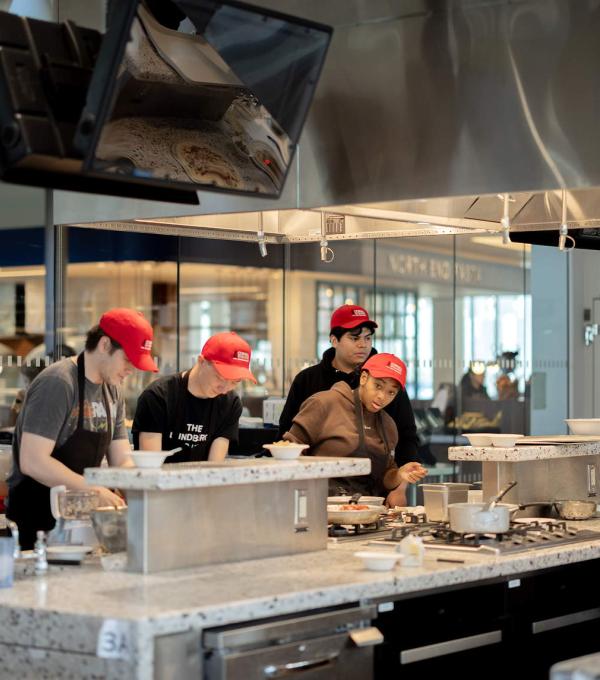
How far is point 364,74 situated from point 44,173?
137cm

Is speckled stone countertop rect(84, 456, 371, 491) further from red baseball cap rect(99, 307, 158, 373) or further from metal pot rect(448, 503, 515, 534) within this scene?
red baseball cap rect(99, 307, 158, 373)

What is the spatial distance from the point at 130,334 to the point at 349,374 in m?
1.89

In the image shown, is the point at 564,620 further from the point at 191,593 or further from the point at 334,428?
the point at 191,593

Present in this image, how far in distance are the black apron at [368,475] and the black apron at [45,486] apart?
3.84ft

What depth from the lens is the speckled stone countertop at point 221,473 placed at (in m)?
3.81

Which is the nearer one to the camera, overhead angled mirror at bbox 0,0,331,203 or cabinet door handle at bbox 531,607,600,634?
overhead angled mirror at bbox 0,0,331,203

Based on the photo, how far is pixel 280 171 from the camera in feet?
15.2

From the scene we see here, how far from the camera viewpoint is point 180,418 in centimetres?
559

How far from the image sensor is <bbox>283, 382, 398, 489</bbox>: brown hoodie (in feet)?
18.2

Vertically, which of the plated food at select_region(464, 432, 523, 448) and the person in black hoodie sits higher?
the person in black hoodie

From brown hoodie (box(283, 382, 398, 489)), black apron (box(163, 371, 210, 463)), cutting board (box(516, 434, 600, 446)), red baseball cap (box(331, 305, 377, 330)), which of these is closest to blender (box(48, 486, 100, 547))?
black apron (box(163, 371, 210, 463))

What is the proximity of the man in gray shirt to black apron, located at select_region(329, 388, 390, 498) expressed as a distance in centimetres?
111

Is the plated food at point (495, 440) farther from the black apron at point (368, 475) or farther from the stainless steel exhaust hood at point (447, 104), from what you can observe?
the stainless steel exhaust hood at point (447, 104)

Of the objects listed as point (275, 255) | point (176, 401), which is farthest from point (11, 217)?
point (176, 401)
